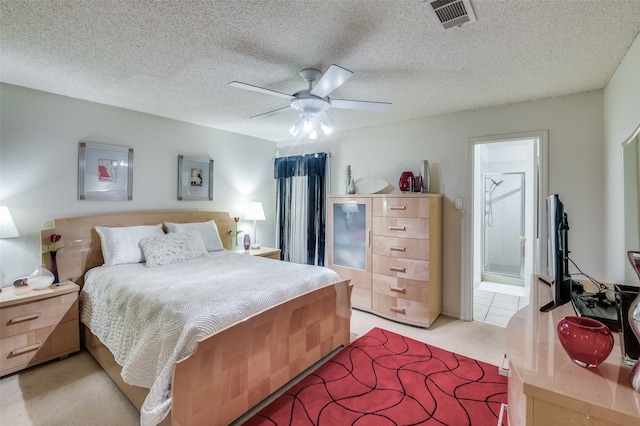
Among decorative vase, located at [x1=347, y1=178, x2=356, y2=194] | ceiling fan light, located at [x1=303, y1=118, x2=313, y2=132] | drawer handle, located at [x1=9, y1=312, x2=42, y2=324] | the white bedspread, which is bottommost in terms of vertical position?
drawer handle, located at [x1=9, y1=312, x2=42, y2=324]

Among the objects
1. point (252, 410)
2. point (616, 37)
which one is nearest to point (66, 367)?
point (252, 410)

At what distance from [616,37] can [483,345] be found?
2.51 metres

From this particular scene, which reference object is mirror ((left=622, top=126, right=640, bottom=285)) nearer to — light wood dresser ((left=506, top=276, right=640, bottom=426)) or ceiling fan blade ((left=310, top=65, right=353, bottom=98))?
light wood dresser ((left=506, top=276, right=640, bottom=426))

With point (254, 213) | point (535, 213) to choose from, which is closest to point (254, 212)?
point (254, 213)

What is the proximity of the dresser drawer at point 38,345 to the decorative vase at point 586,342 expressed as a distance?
3.37m

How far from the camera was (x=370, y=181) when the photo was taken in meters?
3.93

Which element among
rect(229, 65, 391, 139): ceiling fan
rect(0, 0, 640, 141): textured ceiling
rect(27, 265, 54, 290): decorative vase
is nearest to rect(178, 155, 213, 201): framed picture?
rect(0, 0, 640, 141): textured ceiling

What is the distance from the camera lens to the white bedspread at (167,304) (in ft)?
5.21

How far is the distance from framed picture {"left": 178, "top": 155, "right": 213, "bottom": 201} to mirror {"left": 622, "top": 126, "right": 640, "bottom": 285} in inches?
162

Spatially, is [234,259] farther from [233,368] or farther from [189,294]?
[233,368]

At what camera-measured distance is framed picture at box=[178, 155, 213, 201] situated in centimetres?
383

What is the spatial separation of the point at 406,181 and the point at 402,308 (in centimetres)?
144

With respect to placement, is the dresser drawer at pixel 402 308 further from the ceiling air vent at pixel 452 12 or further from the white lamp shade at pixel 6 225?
the white lamp shade at pixel 6 225

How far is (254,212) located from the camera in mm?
4414
